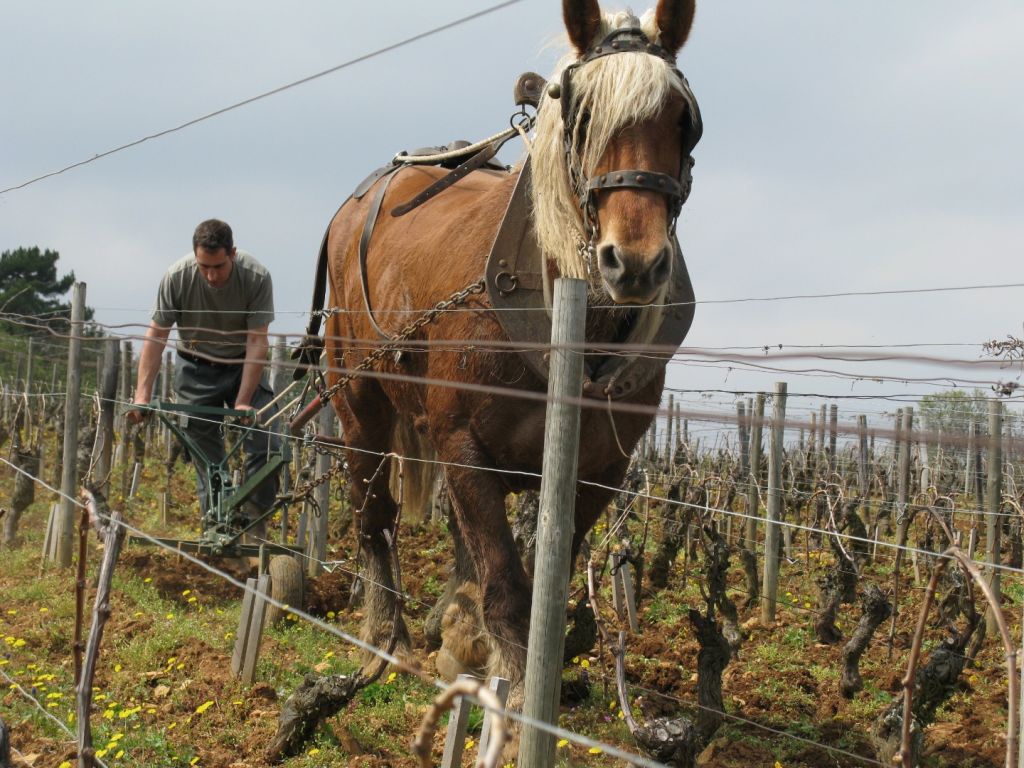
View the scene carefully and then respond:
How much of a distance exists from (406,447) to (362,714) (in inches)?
66.0

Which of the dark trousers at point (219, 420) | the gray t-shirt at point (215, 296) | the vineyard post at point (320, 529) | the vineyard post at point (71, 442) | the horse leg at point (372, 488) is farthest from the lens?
the vineyard post at point (320, 529)

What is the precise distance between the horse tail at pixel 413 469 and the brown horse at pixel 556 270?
0.82m

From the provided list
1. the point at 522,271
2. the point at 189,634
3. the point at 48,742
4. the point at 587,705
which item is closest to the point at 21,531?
the point at 189,634

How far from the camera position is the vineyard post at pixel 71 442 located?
740 cm

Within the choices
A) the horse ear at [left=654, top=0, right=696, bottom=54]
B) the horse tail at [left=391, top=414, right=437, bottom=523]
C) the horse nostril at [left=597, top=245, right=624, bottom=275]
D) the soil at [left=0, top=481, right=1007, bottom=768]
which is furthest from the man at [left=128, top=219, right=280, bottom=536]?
the horse nostril at [left=597, top=245, right=624, bottom=275]

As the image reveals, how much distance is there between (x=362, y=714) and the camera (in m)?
4.32

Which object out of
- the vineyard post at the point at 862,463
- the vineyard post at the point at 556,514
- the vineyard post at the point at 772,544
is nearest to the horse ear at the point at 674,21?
the vineyard post at the point at 556,514

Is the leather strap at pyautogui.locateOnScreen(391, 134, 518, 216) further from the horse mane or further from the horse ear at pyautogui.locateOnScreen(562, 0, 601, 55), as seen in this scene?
the horse ear at pyautogui.locateOnScreen(562, 0, 601, 55)

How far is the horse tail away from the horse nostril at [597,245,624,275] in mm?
2795

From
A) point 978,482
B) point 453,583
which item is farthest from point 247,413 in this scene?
point 978,482

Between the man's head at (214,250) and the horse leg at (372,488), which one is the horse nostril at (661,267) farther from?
the man's head at (214,250)

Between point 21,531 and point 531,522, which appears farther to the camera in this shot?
point 21,531

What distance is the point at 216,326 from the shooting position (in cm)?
693

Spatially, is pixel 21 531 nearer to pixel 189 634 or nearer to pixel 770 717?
pixel 189 634
